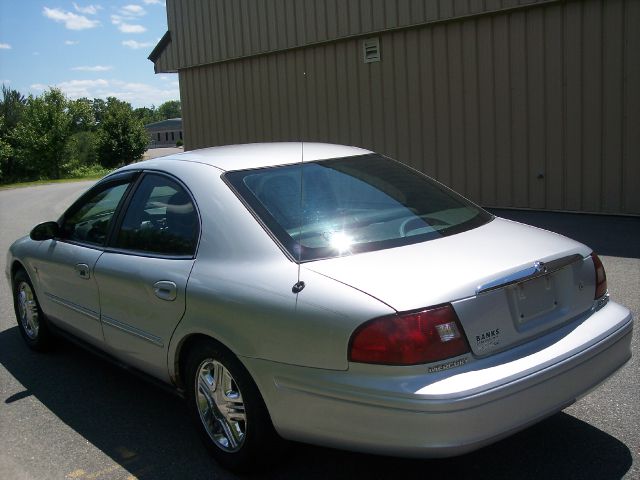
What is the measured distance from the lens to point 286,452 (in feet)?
11.0

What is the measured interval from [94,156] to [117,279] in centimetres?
9174

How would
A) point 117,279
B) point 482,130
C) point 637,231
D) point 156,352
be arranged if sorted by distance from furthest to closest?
point 482,130 → point 637,231 → point 117,279 → point 156,352

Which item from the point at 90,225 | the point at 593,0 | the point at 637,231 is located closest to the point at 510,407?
the point at 90,225

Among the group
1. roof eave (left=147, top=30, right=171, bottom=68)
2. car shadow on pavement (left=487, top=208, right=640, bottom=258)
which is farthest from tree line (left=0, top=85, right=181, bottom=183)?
car shadow on pavement (left=487, top=208, right=640, bottom=258)

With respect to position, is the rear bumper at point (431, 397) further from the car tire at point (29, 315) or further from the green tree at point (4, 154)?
the green tree at point (4, 154)

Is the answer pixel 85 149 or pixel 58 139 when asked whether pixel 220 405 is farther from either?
Answer: pixel 85 149

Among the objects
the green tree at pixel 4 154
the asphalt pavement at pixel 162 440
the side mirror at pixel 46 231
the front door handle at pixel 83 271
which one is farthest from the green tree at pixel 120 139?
the front door handle at pixel 83 271

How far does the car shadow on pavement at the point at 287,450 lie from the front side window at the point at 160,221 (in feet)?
3.28

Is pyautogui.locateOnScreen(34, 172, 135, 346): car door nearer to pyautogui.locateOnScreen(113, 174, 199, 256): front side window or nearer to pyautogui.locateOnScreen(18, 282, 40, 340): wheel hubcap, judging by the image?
pyautogui.locateOnScreen(113, 174, 199, 256): front side window

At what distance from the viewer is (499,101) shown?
429 inches

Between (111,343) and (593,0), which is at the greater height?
(593,0)

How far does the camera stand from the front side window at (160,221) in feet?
12.4

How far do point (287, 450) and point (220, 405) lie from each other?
0.39m

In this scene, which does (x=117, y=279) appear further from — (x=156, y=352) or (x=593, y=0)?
(x=593, y=0)
